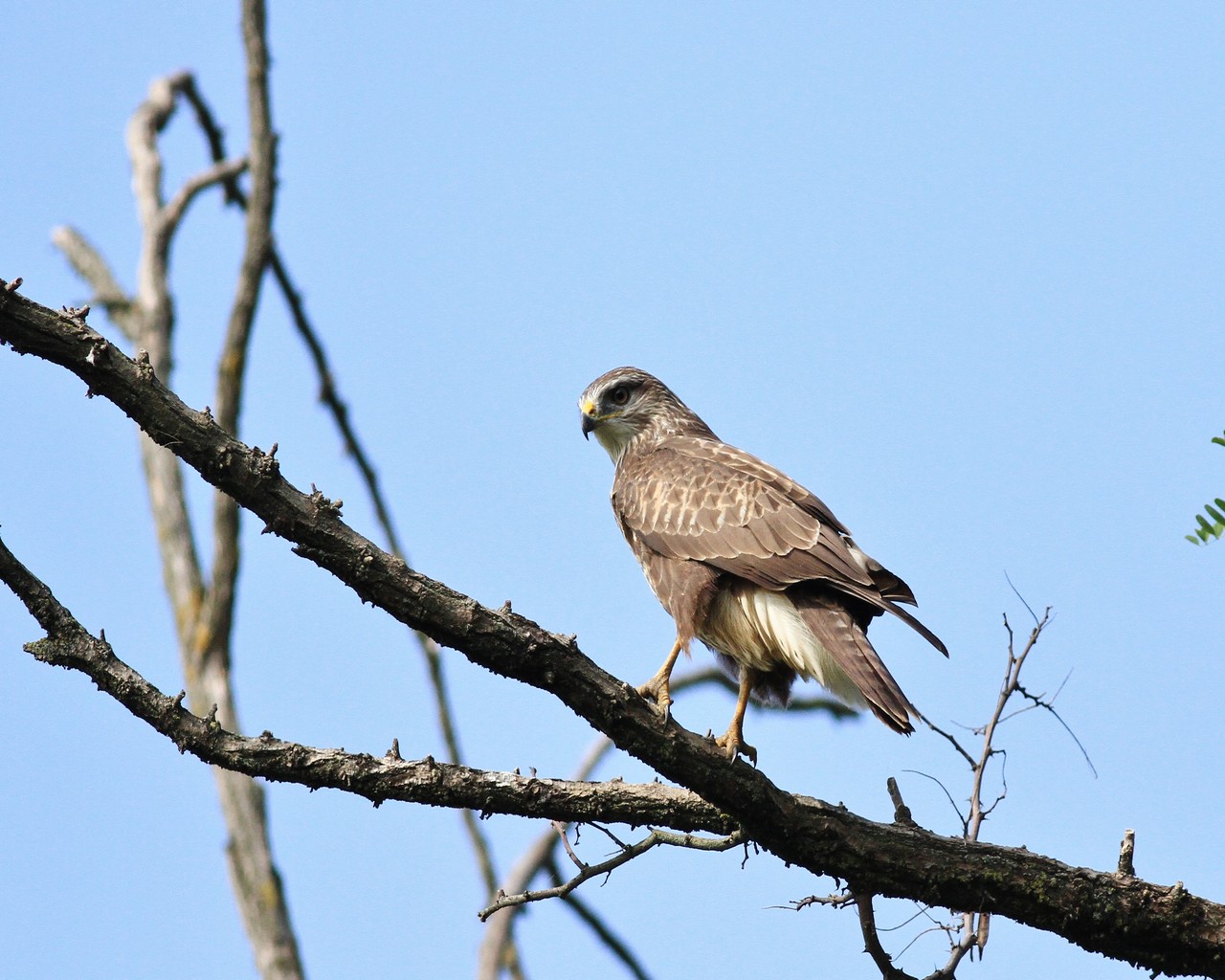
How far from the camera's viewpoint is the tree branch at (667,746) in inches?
149

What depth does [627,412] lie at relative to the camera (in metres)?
7.74

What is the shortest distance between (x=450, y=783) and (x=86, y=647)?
3.99ft

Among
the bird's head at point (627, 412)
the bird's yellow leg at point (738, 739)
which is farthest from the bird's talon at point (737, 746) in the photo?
the bird's head at point (627, 412)

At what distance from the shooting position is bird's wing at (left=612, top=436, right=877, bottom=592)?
5684 millimetres

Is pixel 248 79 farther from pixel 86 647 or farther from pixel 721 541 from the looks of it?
pixel 86 647

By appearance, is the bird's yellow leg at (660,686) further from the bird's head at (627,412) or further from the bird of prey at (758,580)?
the bird's head at (627,412)

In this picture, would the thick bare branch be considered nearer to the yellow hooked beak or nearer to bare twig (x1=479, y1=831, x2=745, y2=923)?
bare twig (x1=479, y1=831, x2=745, y2=923)

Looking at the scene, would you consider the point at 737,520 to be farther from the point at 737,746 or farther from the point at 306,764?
the point at 306,764

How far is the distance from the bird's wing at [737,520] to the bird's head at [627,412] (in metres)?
0.66

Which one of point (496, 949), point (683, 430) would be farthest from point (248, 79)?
point (496, 949)

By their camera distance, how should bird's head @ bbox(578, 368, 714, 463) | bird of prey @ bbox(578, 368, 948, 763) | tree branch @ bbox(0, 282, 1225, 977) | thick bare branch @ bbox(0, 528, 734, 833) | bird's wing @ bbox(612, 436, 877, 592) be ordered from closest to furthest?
tree branch @ bbox(0, 282, 1225, 977) → thick bare branch @ bbox(0, 528, 734, 833) → bird of prey @ bbox(578, 368, 948, 763) → bird's wing @ bbox(612, 436, 877, 592) → bird's head @ bbox(578, 368, 714, 463)

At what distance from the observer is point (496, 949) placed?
12.7 meters

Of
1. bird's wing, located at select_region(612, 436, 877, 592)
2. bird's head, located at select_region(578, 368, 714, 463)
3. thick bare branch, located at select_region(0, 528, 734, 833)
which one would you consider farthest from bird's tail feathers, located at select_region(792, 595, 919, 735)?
bird's head, located at select_region(578, 368, 714, 463)

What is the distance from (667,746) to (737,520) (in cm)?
185
